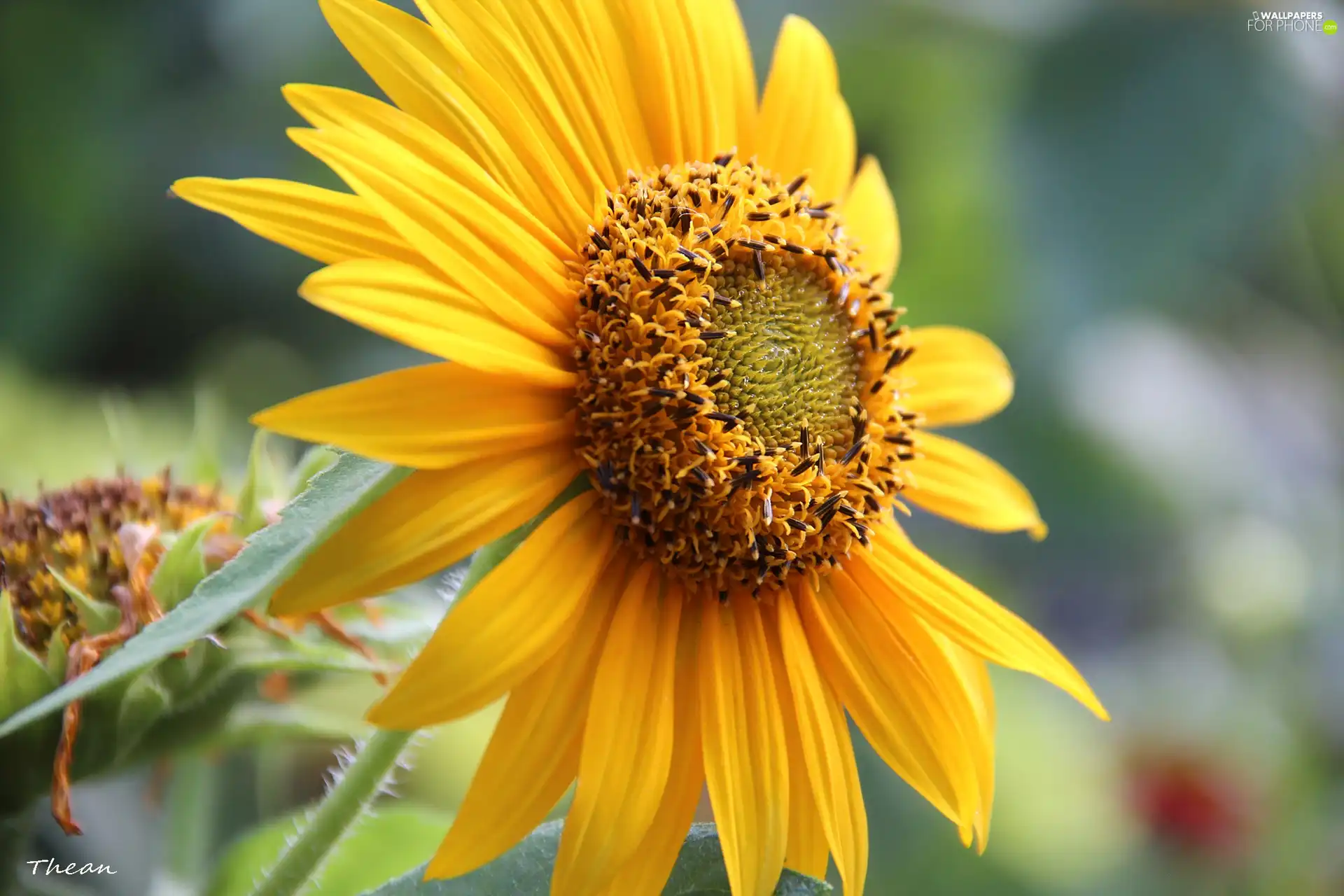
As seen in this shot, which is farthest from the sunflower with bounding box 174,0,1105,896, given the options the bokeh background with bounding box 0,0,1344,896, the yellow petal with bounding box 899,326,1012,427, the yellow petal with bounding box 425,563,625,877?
the bokeh background with bounding box 0,0,1344,896

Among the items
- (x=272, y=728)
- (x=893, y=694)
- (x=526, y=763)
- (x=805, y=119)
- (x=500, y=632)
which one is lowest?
(x=272, y=728)

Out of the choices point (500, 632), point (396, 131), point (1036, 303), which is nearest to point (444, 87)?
point (396, 131)

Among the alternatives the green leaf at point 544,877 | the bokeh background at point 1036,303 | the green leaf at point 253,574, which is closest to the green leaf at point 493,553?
the green leaf at point 253,574

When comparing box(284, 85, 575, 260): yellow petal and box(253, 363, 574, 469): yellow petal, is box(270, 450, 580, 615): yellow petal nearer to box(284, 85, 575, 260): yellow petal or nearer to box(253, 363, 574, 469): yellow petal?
box(253, 363, 574, 469): yellow petal

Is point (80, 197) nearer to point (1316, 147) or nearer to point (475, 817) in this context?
point (475, 817)

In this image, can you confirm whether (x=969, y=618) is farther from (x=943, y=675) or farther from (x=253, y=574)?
(x=253, y=574)
